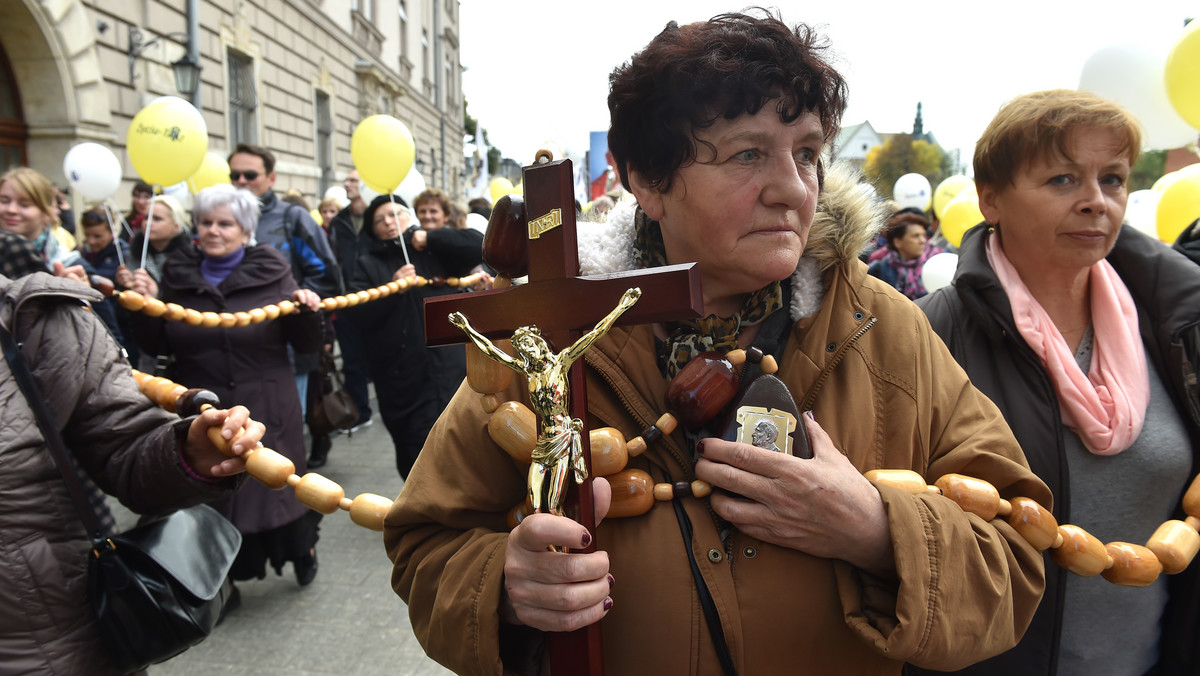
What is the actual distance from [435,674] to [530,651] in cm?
234

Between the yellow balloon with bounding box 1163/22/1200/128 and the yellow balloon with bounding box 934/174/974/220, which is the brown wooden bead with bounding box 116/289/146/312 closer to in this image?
the yellow balloon with bounding box 1163/22/1200/128

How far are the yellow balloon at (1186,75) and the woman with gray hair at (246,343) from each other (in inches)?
167

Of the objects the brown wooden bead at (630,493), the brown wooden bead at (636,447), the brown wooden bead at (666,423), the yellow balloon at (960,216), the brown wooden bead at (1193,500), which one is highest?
the yellow balloon at (960,216)

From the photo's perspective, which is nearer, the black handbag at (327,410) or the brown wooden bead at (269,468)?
the brown wooden bead at (269,468)

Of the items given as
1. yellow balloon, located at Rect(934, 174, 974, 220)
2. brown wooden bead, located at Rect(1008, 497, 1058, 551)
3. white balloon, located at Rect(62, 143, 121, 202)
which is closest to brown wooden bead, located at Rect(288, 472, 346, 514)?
brown wooden bead, located at Rect(1008, 497, 1058, 551)

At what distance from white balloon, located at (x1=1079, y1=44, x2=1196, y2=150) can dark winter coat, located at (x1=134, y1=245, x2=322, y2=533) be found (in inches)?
169

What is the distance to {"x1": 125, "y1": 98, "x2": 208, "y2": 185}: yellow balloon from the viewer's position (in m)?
5.30

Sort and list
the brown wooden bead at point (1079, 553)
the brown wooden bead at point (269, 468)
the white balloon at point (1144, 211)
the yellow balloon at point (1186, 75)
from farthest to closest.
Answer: the white balloon at point (1144, 211) → the yellow balloon at point (1186, 75) → the brown wooden bead at point (269, 468) → the brown wooden bead at point (1079, 553)

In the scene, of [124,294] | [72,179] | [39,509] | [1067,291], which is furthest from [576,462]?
[72,179]

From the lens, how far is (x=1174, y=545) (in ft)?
5.45

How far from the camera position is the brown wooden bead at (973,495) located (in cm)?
128

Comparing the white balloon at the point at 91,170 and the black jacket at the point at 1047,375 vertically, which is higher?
the white balloon at the point at 91,170

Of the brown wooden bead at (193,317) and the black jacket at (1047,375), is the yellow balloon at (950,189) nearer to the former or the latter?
the black jacket at (1047,375)

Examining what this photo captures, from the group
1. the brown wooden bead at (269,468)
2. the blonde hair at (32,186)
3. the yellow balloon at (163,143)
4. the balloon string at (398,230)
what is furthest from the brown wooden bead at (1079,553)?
the yellow balloon at (163,143)
